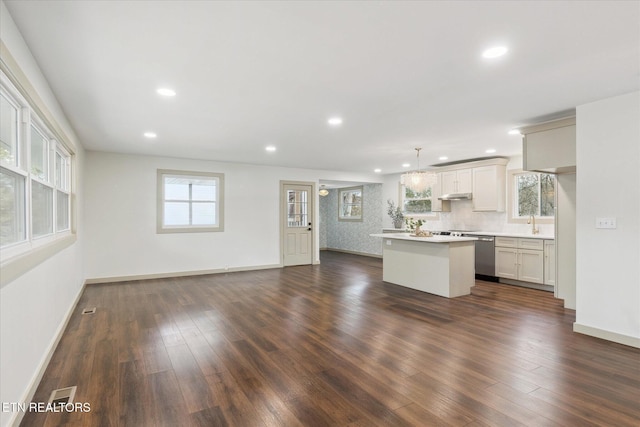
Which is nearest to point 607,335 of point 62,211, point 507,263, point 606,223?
point 606,223

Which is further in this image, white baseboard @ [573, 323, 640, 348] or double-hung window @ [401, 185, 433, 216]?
double-hung window @ [401, 185, 433, 216]

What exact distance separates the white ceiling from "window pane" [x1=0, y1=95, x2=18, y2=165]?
488mm

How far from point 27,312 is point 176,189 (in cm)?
482

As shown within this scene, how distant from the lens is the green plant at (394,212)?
8.99 m

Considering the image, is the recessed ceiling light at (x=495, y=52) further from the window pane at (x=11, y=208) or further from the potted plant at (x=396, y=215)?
the potted plant at (x=396, y=215)

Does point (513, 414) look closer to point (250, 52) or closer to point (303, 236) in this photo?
point (250, 52)

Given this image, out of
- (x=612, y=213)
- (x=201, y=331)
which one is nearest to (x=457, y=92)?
(x=612, y=213)

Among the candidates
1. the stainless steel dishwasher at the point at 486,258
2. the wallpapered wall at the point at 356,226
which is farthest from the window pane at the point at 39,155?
the wallpapered wall at the point at 356,226

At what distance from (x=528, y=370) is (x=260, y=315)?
9.41 feet

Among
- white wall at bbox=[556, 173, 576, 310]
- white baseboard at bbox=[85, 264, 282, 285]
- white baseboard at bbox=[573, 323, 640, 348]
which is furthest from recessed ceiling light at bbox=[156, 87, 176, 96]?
white wall at bbox=[556, 173, 576, 310]

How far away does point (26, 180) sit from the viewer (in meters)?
2.47

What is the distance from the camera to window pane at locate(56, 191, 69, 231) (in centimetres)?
388

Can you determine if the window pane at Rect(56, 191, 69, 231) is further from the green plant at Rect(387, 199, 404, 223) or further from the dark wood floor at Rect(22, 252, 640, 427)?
the green plant at Rect(387, 199, 404, 223)

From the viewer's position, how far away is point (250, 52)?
8.01 feet
